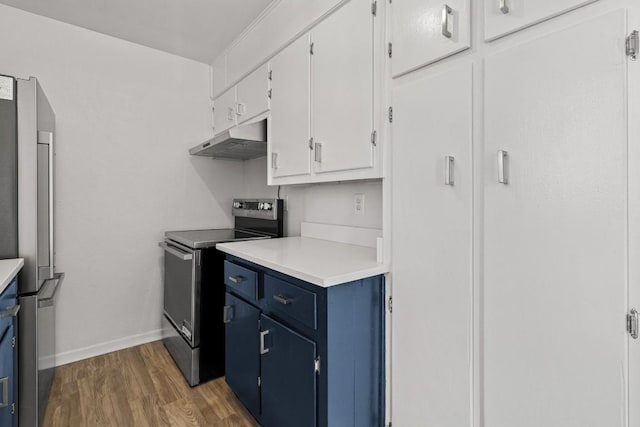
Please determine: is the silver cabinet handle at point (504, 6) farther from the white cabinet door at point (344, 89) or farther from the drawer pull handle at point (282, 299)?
the drawer pull handle at point (282, 299)

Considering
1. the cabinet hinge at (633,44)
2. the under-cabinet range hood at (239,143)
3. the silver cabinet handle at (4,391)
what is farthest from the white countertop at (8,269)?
the cabinet hinge at (633,44)

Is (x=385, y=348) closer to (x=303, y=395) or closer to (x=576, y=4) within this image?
(x=303, y=395)

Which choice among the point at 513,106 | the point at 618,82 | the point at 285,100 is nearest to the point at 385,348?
the point at 513,106

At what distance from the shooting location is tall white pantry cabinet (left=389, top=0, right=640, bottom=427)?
2.60 ft

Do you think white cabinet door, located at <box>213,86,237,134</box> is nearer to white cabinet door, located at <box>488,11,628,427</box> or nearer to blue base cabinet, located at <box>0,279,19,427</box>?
blue base cabinet, located at <box>0,279,19,427</box>

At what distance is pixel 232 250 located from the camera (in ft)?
5.82

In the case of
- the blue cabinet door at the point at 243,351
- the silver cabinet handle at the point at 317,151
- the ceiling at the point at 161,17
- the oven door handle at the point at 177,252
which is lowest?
the blue cabinet door at the point at 243,351

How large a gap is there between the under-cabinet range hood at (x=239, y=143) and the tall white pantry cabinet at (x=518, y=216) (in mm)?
1159

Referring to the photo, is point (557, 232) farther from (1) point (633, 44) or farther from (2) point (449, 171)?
(1) point (633, 44)

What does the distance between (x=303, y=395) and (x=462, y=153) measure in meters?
1.07

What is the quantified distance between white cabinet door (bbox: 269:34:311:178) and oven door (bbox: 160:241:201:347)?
76 cm

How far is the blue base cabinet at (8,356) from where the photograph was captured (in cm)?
125

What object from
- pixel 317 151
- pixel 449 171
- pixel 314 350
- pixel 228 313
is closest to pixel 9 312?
pixel 228 313

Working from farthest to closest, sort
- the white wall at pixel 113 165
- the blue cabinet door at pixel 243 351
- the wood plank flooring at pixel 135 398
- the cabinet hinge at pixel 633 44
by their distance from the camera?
1. the white wall at pixel 113 165
2. the wood plank flooring at pixel 135 398
3. the blue cabinet door at pixel 243 351
4. the cabinet hinge at pixel 633 44
